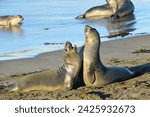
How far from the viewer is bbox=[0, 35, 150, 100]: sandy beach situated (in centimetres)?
678

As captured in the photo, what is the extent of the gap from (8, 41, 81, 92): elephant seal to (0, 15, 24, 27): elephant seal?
8.74 metres

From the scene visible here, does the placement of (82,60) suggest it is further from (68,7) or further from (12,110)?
(68,7)

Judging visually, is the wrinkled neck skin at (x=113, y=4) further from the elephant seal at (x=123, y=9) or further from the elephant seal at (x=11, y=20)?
the elephant seal at (x=11, y=20)

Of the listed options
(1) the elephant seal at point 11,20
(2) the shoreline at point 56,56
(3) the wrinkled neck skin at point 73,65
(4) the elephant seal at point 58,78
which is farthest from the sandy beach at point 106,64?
(1) the elephant seal at point 11,20

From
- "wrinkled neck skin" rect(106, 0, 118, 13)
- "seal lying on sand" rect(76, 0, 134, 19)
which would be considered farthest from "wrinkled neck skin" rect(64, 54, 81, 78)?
"wrinkled neck skin" rect(106, 0, 118, 13)

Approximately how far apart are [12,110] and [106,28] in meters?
9.39

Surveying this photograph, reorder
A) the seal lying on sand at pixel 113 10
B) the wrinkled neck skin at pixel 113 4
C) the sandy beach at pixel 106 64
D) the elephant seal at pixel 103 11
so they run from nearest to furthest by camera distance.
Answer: the sandy beach at pixel 106 64
the seal lying on sand at pixel 113 10
the elephant seal at pixel 103 11
the wrinkled neck skin at pixel 113 4

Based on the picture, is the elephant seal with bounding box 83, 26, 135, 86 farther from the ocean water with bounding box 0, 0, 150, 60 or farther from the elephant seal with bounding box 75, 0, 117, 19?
the elephant seal with bounding box 75, 0, 117, 19

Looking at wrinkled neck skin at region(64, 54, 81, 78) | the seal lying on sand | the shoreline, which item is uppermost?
wrinkled neck skin at region(64, 54, 81, 78)

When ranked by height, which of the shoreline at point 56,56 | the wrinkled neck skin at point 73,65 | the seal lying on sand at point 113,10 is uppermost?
the wrinkled neck skin at point 73,65

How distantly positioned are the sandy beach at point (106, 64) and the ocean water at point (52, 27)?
68 cm

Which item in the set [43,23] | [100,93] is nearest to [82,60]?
[100,93]

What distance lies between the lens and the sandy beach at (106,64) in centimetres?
678

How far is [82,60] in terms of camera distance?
761cm
